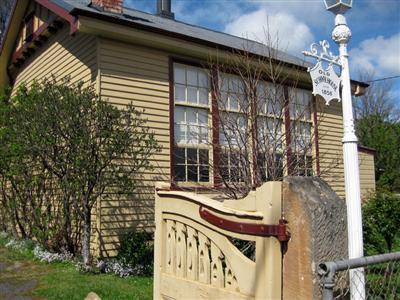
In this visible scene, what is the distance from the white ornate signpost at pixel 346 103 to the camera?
4.55m

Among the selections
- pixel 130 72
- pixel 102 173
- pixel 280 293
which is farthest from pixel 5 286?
pixel 280 293

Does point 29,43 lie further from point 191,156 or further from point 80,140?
point 80,140

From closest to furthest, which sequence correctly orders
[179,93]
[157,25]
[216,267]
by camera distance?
[216,267] → [179,93] → [157,25]

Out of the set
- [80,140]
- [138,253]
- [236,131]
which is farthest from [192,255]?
[236,131]

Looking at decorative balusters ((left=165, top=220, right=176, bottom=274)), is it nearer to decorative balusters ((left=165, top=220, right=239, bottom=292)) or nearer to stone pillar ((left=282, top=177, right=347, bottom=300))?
decorative balusters ((left=165, top=220, right=239, bottom=292))

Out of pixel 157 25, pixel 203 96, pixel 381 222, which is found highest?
pixel 157 25

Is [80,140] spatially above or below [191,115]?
below

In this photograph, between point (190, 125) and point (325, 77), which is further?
point (190, 125)

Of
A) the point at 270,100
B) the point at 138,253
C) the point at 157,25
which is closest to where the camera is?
the point at 138,253

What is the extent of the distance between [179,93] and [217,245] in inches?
279

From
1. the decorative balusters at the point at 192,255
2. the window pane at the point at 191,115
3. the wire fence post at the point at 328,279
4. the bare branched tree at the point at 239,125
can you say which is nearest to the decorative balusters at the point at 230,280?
the decorative balusters at the point at 192,255

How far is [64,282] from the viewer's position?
657 centimetres

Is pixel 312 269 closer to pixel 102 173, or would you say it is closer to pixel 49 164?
pixel 102 173

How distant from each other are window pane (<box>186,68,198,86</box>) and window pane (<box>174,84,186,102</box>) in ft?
0.76
